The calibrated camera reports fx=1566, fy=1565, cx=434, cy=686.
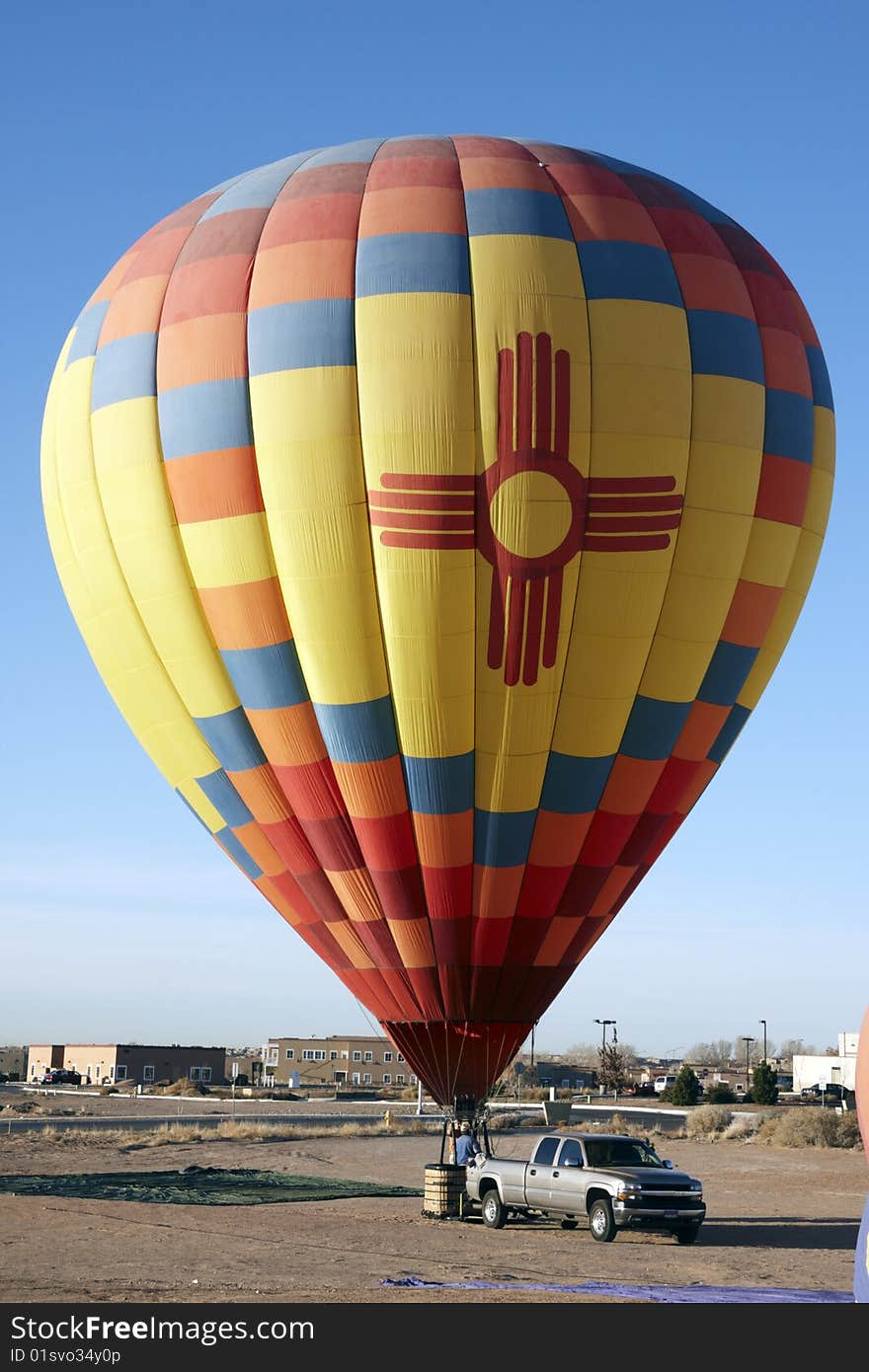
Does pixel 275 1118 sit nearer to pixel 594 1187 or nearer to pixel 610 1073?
pixel 594 1187

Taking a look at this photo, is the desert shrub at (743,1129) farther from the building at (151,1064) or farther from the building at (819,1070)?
the building at (151,1064)

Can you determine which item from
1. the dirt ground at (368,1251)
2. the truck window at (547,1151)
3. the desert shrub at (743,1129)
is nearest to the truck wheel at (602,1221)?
the dirt ground at (368,1251)

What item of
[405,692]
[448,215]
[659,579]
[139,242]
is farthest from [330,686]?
[139,242]

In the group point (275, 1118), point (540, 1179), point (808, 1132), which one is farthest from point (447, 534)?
point (275, 1118)
